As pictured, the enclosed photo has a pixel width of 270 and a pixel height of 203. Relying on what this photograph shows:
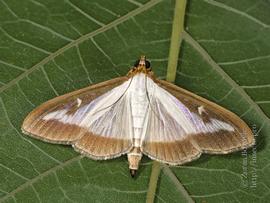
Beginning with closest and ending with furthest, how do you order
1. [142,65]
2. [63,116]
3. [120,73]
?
[142,65], [120,73], [63,116]

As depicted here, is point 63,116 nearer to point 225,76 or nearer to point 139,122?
point 139,122

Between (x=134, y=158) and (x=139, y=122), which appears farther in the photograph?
(x=139, y=122)

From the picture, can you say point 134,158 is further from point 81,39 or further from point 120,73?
point 81,39

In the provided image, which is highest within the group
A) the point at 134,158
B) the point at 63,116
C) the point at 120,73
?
the point at 120,73

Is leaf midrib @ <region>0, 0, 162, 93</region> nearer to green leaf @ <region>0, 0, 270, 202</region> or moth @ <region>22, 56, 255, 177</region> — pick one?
green leaf @ <region>0, 0, 270, 202</region>

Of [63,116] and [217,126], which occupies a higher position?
[217,126]

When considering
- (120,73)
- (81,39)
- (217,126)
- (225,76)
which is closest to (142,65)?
(120,73)

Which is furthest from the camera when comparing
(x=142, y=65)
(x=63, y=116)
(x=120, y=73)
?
(x=63, y=116)

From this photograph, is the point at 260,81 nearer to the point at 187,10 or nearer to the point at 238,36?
the point at 238,36

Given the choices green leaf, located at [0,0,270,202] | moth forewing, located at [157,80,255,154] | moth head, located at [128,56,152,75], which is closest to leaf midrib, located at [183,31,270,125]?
green leaf, located at [0,0,270,202]
